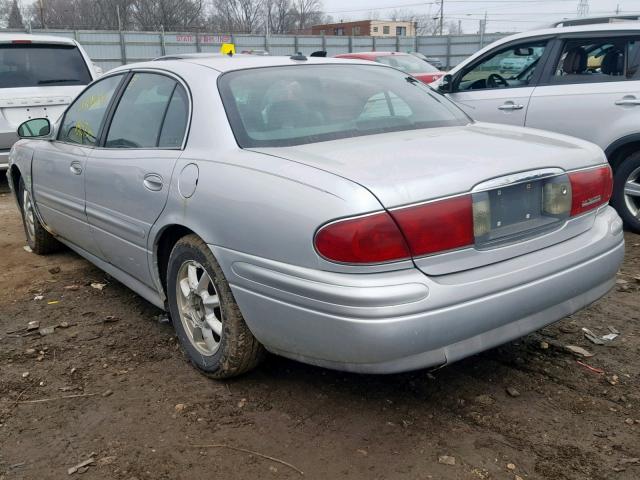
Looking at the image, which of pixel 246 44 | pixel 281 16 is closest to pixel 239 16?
pixel 281 16

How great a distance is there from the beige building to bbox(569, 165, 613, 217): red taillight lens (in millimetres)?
76691

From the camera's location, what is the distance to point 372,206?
2.32m

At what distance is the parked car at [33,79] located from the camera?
313 inches

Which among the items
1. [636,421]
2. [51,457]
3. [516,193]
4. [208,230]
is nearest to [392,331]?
[516,193]

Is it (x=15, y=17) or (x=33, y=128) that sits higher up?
(x=15, y=17)

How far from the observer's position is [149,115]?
143 inches

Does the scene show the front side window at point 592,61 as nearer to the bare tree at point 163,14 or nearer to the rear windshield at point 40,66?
the rear windshield at point 40,66

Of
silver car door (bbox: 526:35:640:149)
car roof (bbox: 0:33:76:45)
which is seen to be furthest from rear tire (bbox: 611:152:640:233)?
car roof (bbox: 0:33:76:45)

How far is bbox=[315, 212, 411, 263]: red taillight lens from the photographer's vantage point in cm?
231

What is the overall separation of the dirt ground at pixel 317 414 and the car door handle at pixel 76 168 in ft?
3.45

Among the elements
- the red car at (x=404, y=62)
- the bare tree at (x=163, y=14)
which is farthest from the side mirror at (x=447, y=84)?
the bare tree at (x=163, y=14)

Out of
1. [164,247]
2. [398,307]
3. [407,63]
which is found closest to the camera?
[398,307]

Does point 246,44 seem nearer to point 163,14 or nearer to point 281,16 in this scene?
point 163,14

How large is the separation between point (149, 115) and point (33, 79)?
5.38 metres
